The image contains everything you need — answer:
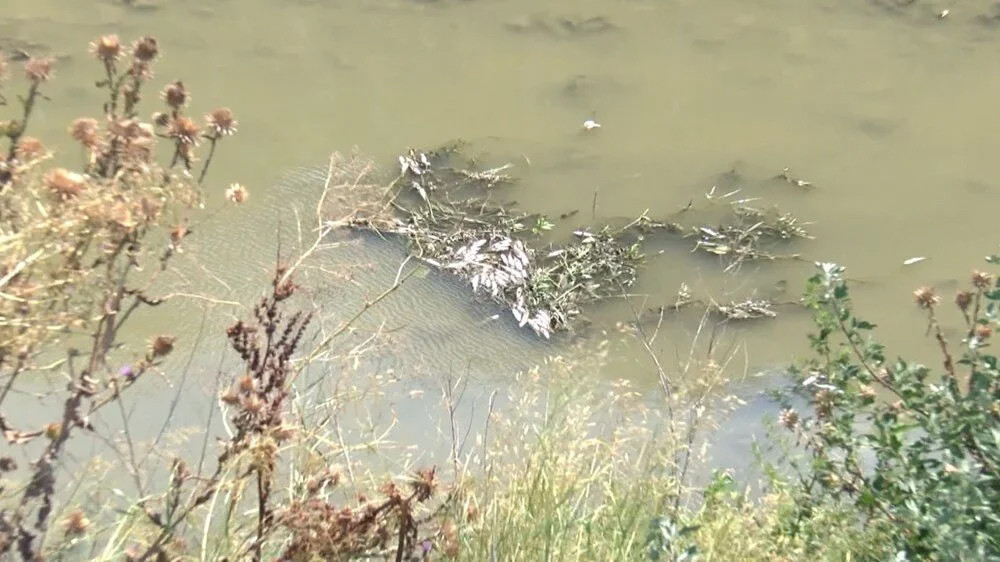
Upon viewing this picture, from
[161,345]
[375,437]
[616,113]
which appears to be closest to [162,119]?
[161,345]

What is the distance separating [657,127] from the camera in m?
4.66

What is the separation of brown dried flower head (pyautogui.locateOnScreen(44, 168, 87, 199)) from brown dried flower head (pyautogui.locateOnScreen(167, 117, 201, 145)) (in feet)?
0.83

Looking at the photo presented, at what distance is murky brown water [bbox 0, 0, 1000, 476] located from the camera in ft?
12.5

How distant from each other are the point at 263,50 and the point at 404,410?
99.7 inches

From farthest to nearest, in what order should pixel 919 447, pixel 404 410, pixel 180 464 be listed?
pixel 404 410 → pixel 919 447 → pixel 180 464

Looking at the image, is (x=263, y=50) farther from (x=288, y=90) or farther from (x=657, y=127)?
(x=657, y=127)

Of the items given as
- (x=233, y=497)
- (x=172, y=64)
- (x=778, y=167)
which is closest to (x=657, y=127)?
(x=778, y=167)

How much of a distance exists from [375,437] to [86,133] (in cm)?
123

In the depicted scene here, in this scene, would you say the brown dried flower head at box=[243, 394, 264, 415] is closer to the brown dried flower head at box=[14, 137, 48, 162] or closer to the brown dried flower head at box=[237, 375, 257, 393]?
the brown dried flower head at box=[237, 375, 257, 393]

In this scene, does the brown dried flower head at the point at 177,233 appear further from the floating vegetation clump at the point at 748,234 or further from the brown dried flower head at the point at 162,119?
the floating vegetation clump at the point at 748,234

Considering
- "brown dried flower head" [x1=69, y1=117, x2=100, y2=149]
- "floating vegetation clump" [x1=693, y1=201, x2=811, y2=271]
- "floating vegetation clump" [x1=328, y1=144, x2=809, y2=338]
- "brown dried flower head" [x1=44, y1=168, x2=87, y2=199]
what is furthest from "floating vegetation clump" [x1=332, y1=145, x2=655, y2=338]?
"brown dried flower head" [x1=44, y1=168, x2=87, y2=199]

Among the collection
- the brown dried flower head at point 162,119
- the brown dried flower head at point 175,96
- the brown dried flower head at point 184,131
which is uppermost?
the brown dried flower head at point 175,96

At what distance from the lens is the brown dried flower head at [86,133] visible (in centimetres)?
172

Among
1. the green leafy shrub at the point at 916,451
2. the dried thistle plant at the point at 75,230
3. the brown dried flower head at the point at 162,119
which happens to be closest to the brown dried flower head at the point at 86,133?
the dried thistle plant at the point at 75,230
